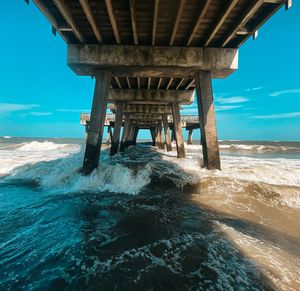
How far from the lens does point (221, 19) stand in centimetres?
640

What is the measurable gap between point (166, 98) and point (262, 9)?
9.50m

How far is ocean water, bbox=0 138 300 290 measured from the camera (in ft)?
7.83

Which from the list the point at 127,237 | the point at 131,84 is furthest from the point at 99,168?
the point at 131,84

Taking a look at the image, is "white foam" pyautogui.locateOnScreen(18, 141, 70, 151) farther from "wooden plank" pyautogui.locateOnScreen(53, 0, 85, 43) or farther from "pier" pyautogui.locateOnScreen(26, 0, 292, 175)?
"wooden plank" pyautogui.locateOnScreen(53, 0, 85, 43)

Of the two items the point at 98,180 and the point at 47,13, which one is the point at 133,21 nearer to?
the point at 47,13

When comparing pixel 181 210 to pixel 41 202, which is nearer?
pixel 181 210

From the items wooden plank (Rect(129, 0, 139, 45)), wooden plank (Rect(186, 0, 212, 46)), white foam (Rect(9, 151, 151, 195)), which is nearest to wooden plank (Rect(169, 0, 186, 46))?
wooden plank (Rect(186, 0, 212, 46))

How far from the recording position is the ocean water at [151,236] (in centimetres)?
239

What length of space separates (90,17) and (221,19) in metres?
3.74

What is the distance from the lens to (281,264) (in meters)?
2.73

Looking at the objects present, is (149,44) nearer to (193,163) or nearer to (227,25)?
(227,25)

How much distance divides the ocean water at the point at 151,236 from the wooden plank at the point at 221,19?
4.75 meters

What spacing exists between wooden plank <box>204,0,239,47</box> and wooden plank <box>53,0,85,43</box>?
4.34 m

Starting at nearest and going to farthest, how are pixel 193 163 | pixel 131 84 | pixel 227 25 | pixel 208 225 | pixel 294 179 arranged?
pixel 208 225
pixel 227 25
pixel 294 179
pixel 193 163
pixel 131 84
